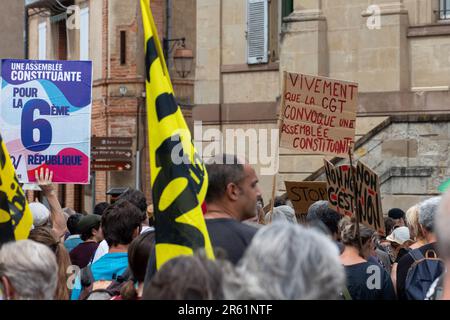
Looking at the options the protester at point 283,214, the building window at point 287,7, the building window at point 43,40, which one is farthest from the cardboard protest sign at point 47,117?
the building window at point 43,40

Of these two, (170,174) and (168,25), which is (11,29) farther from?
(168,25)

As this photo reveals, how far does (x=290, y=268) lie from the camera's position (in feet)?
12.4

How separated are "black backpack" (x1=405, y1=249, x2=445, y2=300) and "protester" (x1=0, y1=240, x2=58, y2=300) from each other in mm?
2988

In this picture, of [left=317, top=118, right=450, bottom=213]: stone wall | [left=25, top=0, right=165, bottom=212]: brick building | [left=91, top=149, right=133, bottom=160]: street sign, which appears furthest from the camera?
[left=25, top=0, right=165, bottom=212]: brick building

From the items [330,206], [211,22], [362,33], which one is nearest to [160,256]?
[330,206]

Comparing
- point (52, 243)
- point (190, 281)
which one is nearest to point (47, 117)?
point (52, 243)

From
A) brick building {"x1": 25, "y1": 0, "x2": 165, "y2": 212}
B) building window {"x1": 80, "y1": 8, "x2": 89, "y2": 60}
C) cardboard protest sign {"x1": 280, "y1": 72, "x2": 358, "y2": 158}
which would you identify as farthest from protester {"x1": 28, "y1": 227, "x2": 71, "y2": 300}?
building window {"x1": 80, "y1": 8, "x2": 89, "y2": 60}

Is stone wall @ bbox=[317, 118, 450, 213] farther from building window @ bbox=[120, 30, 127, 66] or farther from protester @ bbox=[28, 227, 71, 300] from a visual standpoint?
building window @ bbox=[120, 30, 127, 66]

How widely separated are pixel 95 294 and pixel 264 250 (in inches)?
118

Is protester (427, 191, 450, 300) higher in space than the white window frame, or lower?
lower

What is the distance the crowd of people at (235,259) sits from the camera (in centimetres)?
382

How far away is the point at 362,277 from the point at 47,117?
17.7ft

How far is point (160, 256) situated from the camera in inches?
222

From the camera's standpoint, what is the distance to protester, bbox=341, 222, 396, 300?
6.98 metres
